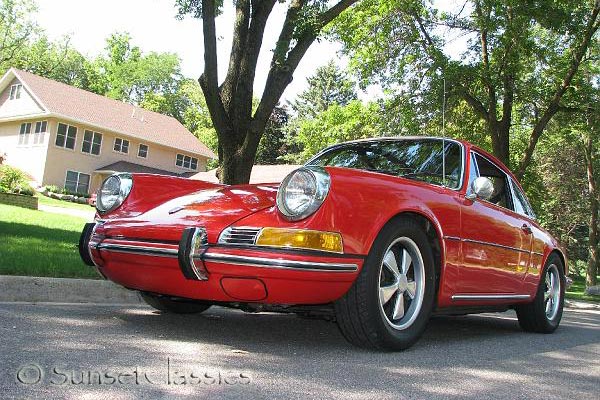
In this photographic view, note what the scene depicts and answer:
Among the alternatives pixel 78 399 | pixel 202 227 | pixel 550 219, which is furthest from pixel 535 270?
pixel 550 219

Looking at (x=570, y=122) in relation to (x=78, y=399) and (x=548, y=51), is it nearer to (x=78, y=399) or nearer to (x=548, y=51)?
(x=548, y=51)

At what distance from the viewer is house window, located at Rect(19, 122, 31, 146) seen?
3375cm

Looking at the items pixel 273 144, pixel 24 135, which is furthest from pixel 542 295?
pixel 273 144

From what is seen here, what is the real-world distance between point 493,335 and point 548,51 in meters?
15.2

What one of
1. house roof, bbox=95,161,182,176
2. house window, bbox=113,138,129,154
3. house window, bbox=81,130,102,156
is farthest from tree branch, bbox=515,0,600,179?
house window, bbox=113,138,129,154

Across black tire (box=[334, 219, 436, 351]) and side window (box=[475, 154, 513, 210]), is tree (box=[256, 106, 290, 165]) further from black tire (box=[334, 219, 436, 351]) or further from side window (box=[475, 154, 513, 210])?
black tire (box=[334, 219, 436, 351])

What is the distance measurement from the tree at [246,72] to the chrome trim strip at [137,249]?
485 cm

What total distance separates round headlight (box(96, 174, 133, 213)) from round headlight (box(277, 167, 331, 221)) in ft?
4.87

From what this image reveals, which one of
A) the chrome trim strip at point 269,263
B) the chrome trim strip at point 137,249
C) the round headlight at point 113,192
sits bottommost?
the chrome trim strip at point 137,249

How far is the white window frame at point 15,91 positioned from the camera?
34.9m

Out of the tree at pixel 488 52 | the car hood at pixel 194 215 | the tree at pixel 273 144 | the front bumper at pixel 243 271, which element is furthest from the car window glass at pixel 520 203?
the tree at pixel 273 144

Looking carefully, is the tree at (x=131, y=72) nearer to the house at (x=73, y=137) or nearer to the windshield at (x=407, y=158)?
the house at (x=73, y=137)

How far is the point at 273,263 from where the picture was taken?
3137 millimetres

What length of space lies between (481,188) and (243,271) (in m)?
2.09
